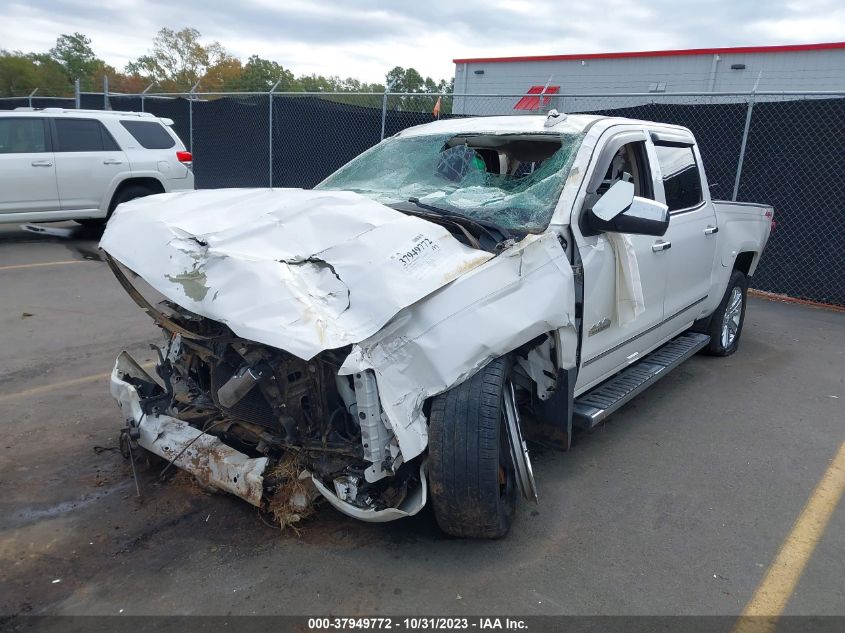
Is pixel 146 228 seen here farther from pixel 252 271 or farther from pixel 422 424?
pixel 422 424

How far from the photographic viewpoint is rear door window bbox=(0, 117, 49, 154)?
9.42 m

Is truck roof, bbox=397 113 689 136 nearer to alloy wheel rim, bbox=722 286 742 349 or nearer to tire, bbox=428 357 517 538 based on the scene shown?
tire, bbox=428 357 517 538

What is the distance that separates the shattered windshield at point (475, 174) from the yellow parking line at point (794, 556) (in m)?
1.93

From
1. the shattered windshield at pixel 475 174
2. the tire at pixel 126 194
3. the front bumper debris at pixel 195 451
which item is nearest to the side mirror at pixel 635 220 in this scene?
the shattered windshield at pixel 475 174

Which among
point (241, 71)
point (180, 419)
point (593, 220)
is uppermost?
point (241, 71)

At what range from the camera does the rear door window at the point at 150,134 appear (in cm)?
1062

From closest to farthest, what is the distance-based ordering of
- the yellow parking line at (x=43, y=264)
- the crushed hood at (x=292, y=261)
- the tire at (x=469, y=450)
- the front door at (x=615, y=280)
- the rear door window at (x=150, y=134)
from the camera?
the crushed hood at (x=292, y=261), the tire at (x=469, y=450), the front door at (x=615, y=280), the yellow parking line at (x=43, y=264), the rear door window at (x=150, y=134)

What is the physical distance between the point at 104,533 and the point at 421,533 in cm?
150

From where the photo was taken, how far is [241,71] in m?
54.2

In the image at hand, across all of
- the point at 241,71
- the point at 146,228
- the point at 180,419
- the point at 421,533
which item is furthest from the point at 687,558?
the point at 241,71

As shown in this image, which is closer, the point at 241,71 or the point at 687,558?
the point at 687,558

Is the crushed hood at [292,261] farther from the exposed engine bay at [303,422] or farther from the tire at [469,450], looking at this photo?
the tire at [469,450]

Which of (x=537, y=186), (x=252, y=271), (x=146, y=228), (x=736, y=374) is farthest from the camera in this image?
(x=736, y=374)

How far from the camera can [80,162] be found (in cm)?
995
